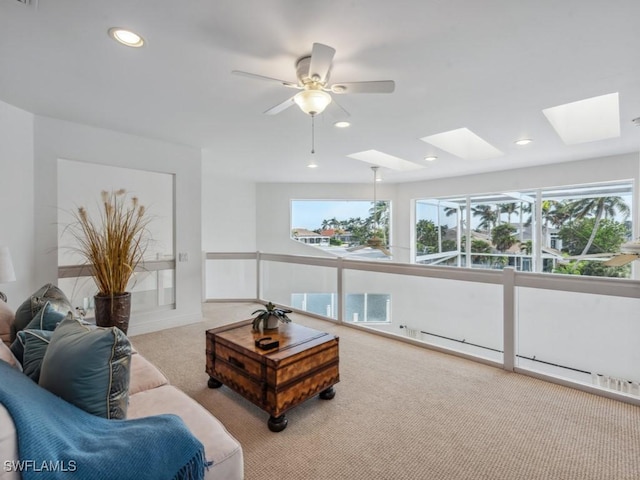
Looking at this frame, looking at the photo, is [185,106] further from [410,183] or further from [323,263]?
[410,183]

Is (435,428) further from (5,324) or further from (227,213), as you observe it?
(227,213)

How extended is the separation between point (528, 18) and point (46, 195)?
4.35 meters

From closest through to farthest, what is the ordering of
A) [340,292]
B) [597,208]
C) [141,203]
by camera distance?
[141,203]
[340,292]
[597,208]

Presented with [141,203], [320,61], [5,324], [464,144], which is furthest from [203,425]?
[464,144]

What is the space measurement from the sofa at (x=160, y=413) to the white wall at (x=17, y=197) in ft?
4.37

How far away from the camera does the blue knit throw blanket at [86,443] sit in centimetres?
80

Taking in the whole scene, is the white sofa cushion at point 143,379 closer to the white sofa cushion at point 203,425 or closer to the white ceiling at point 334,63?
the white sofa cushion at point 203,425

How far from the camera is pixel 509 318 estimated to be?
9.71 ft

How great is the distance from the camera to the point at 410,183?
7.31 m

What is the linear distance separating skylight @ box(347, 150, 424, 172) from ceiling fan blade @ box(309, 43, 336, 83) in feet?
9.45

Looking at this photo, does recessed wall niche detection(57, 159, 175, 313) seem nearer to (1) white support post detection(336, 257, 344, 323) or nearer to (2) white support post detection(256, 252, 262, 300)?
→ (2) white support post detection(256, 252, 262, 300)

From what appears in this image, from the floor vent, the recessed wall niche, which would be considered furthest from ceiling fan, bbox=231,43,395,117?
the floor vent

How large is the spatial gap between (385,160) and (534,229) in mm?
2991

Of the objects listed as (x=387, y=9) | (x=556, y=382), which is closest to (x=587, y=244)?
(x=556, y=382)
